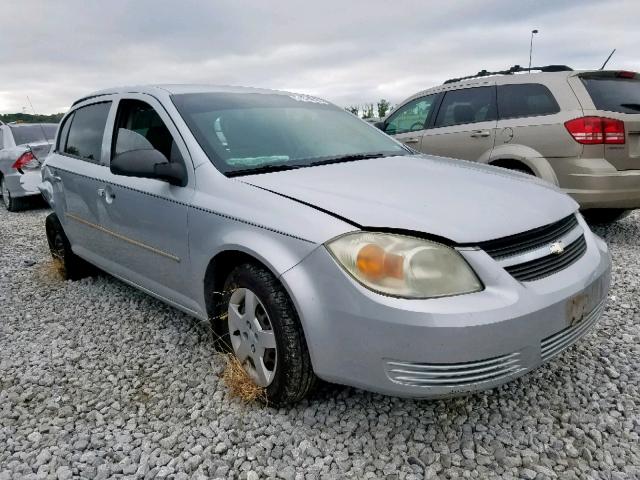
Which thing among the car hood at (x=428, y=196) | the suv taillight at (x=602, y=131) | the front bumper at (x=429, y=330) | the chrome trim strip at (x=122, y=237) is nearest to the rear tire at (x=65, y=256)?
the chrome trim strip at (x=122, y=237)

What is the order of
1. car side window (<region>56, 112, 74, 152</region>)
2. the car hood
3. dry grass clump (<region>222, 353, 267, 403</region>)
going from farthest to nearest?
car side window (<region>56, 112, 74, 152</region>), dry grass clump (<region>222, 353, 267, 403</region>), the car hood

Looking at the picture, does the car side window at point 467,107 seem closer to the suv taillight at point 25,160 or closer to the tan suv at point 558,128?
the tan suv at point 558,128

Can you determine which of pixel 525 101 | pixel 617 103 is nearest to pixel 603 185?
pixel 617 103

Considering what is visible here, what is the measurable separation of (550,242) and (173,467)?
1762 mm

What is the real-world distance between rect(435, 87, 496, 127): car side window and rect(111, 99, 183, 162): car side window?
11.7ft

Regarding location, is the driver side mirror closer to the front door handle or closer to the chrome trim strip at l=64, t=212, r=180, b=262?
the chrome trim strip at l=64, t=212, r=180, b=262

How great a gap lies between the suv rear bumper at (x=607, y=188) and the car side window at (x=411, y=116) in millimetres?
2018

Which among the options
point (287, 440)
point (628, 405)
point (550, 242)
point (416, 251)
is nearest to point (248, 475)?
point (287, 440)

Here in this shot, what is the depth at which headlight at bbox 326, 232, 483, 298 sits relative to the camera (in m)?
1.82

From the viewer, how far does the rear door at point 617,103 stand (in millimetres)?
4371

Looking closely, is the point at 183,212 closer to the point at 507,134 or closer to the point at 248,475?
the point at 248,475

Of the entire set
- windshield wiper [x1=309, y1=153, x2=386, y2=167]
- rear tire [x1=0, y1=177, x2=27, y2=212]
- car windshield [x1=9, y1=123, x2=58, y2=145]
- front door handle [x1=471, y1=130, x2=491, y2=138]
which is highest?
car windshield [x1=9, y1=123, x2=58, y2=145]

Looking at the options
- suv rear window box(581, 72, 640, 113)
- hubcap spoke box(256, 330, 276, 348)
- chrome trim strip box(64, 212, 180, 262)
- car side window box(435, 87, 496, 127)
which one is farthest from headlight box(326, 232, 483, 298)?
car side window box(435, 87, 496, 127)

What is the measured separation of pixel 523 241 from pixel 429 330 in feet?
1.90
